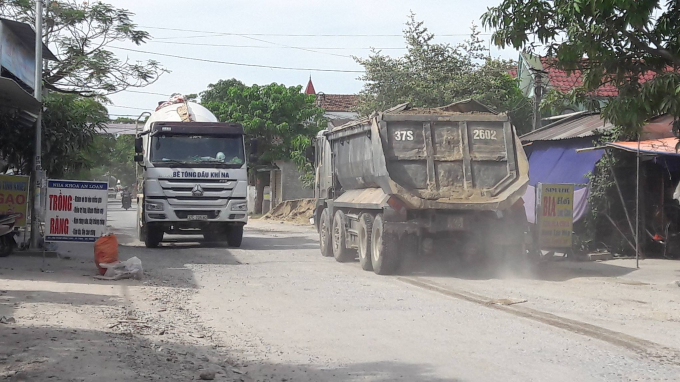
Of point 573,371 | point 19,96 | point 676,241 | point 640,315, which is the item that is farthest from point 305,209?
point 573,371

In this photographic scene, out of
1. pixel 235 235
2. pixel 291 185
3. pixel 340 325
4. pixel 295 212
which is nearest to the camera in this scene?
pixel 340 325

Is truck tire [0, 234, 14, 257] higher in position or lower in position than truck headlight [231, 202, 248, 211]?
lower

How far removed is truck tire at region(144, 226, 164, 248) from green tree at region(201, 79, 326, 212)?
22.9 m

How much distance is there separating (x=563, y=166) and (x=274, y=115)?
25421mm

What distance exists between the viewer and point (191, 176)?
19.5 metres

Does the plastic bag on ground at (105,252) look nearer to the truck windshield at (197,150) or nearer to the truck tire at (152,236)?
the truck windshield at (197,150)

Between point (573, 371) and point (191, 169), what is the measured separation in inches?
562

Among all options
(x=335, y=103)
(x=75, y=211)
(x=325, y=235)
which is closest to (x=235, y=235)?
(x=325, y=235)

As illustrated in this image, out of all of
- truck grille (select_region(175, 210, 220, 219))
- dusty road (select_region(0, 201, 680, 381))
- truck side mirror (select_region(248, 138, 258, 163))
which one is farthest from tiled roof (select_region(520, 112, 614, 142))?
truck grille (select_region(175, 210, 220, 219))

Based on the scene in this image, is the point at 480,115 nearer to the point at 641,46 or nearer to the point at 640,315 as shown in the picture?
the point at 641,46

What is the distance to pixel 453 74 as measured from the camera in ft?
104

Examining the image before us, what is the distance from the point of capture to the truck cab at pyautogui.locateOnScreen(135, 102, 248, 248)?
1944 centimetres

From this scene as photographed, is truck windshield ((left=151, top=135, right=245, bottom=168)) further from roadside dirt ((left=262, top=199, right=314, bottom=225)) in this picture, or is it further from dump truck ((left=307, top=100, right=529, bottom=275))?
roadside dirt ((left=262, top=199, right=314, bottom=225))

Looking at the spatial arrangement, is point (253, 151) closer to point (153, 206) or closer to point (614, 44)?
point (153, 206)
